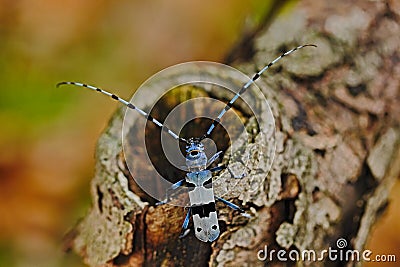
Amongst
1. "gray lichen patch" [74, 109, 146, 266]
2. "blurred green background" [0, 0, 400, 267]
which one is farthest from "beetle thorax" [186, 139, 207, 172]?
"blurred green background" [0, 0, 400, 267]

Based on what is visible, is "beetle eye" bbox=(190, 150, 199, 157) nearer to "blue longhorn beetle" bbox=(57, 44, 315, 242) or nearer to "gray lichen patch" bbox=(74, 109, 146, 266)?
"blue longhorn beetle" bbox=(57, 44, 315, 242)

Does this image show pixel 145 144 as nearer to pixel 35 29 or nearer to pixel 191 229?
pixel 191 229

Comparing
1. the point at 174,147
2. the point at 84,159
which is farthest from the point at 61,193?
the point at 174,147

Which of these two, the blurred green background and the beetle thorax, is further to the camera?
the blurred green background

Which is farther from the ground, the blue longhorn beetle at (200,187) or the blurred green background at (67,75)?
→ the blurred green background at (67,75)

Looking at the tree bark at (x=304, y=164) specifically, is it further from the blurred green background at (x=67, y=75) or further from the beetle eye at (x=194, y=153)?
the blurred green background at (x=67, y=75)

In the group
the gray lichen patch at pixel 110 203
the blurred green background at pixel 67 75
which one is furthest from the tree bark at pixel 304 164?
the blurred green background at pixel 67 75
